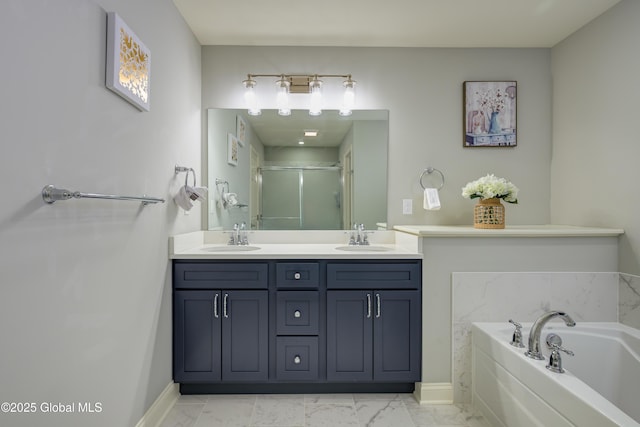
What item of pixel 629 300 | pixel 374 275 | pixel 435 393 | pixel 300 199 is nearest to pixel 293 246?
pixel 300 199

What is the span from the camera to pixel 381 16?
2.17 m

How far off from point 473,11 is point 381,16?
57cm

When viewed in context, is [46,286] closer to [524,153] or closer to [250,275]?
[250,275]

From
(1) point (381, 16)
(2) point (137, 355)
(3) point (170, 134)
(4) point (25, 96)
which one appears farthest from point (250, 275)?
(1) point (381, 16)

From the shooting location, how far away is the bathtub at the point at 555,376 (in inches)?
52.4

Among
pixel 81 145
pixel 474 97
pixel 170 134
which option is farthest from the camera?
pixel 474 97

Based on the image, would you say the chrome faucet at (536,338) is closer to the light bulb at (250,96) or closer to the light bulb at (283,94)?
the light bulb at (283,94)

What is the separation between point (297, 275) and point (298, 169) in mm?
910

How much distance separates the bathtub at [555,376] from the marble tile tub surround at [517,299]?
0.05 meters

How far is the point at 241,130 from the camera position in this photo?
2.60 meters

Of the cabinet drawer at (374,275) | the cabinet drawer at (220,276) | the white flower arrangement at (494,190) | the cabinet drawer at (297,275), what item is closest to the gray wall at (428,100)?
the white flower arrangement at (494,190)

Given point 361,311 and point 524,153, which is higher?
point 524,153

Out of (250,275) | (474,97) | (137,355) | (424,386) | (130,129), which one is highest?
(474,97)

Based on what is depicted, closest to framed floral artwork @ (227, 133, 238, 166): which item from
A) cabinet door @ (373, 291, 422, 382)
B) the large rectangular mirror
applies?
the large rectangular mirror
